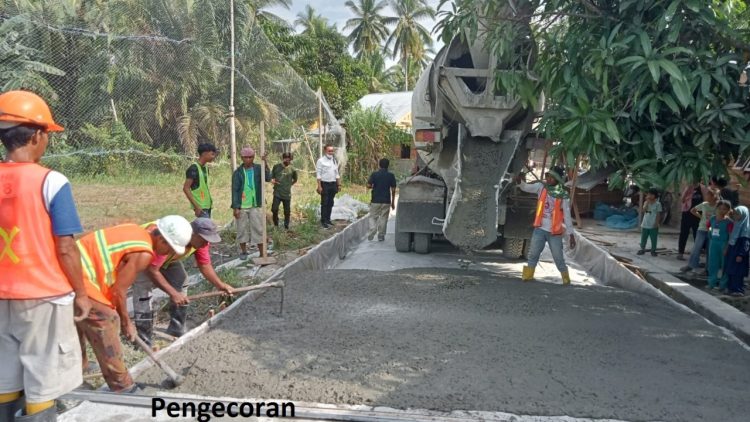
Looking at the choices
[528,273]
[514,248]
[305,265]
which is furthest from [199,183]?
[514,248]

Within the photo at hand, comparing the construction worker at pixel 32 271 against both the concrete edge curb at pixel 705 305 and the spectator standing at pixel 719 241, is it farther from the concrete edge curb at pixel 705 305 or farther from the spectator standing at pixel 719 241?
the spectator standing at pixel 719 241

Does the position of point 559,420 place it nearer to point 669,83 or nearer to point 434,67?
point 669,83

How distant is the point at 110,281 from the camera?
3111mm

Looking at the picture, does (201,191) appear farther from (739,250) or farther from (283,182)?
(739,250)

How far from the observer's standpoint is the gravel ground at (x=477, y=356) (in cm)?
321

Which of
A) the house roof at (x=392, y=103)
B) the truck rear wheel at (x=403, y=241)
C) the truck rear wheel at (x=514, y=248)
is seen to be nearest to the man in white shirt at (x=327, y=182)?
the truck rear wheel at (x=403, y=241)

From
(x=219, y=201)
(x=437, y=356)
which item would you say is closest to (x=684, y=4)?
(x=437, y=356)

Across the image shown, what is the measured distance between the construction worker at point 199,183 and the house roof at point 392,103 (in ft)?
54.9

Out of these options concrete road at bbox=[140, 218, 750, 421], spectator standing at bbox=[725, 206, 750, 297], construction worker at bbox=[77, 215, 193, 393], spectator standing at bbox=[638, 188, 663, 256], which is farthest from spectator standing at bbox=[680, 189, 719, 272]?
construction worker at bbox=[77, 215, 193, 393]

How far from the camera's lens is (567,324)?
185 inches

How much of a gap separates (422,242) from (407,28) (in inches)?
1300

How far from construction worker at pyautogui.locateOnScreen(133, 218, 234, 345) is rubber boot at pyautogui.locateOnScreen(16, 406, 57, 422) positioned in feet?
3.89

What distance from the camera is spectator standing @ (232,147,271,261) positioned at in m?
7.46

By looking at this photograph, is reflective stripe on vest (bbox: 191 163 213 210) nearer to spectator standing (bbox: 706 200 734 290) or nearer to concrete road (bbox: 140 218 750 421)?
concrete road (bbox: 140 218 750 421)
